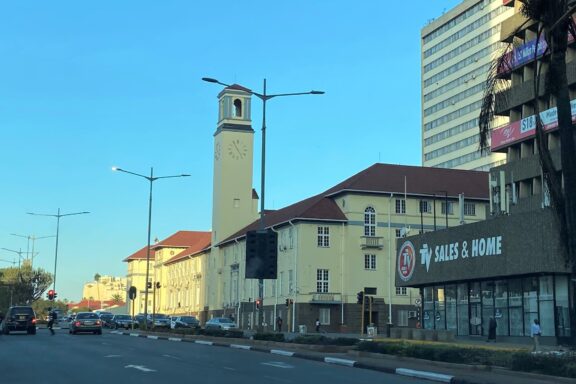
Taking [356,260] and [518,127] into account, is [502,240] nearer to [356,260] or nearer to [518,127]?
[518,127]

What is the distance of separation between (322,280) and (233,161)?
2596 centimetres

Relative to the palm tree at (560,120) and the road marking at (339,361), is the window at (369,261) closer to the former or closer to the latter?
the road marking at (339,361)

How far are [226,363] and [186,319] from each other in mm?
40007

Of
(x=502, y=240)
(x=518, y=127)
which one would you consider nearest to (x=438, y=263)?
(x=502, y=240)

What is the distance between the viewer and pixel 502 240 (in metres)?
39.0

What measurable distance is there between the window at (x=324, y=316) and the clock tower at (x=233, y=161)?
26283mm

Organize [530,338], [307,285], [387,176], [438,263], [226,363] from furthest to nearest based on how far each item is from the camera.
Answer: [387,176]
[307,285]
[438,263]
[530,338]
[226,363]

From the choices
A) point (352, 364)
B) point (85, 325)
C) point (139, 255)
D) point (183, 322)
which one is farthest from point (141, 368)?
point (139, 255)

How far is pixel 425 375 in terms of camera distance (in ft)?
61.2

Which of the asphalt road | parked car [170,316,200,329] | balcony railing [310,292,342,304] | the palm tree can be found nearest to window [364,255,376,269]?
balcony railing [310,292,342,304]

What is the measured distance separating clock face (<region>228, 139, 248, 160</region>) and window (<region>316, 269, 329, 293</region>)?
82.1 ft

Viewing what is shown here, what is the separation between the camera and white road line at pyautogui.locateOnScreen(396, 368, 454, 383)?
1798cm

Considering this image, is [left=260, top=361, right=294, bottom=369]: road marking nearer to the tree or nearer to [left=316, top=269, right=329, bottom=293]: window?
[left=316, top=269, right=329, bottom=293]: window

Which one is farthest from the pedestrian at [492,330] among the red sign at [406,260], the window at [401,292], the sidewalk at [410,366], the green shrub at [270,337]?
the window at [401,292]
